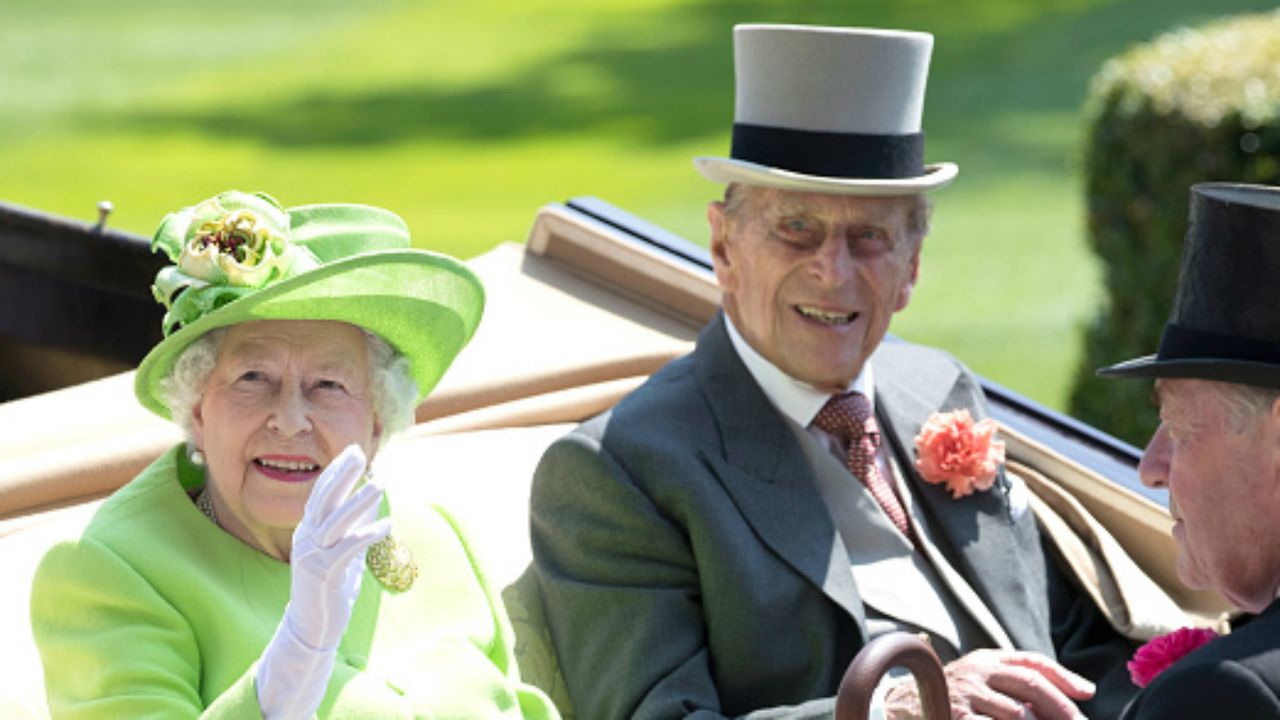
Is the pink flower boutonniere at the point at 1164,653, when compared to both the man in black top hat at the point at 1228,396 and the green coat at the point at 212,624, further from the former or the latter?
the green coat at the point at 212,624

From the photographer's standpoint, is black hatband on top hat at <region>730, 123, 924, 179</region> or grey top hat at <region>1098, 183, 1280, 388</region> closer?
grey top hat at <region>1098, 183, 1280, 388</region>

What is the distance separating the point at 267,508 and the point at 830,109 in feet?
4.10

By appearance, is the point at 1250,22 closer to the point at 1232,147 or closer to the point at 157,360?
the point at 1232,147

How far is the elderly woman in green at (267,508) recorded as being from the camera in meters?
2.70

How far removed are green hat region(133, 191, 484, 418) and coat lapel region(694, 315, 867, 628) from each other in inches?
24.1

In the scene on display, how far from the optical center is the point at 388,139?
13164 mm

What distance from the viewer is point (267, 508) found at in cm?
285

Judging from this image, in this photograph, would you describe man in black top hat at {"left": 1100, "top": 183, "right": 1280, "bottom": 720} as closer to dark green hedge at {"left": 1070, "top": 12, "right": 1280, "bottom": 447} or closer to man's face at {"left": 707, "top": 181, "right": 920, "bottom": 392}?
man's face at {"left": 707, "top": 181, "right": 920, "bottom": 392}

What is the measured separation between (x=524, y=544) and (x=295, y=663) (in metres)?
1.14

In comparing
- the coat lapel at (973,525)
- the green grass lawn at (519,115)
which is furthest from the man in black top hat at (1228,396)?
the green grass lawn at (519,115)

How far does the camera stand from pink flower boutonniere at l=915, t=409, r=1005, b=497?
11.9 feet

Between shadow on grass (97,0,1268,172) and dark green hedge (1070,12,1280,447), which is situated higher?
dark green hedge (1070,12,1280,447)

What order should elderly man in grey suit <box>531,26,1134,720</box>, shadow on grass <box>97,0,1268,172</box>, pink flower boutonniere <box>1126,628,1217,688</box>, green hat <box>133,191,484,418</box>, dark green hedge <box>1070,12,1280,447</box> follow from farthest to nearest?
shadow on grass <box>97,0,1268,172</box>
dark green hedge <box>1070,12,1280,447</box>
elderly man in grey suit <box>531,26,1134,720</box>
pink flower boutonniere <box>1126,628,1217,688</box>
green hat <box>133,191,484,418</box>

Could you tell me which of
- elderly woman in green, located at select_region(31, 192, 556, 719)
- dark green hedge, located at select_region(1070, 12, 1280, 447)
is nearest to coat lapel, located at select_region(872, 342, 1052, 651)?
elderly woman in green, located at select_region(31, 192, 556, 719)
